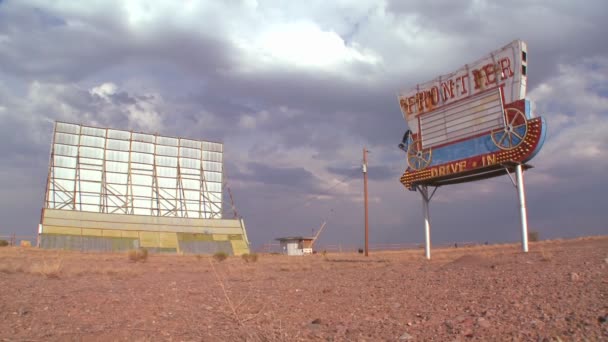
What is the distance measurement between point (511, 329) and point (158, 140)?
194 ft

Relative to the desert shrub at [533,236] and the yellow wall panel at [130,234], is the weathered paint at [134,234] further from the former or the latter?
the desert shrub at [533,236]

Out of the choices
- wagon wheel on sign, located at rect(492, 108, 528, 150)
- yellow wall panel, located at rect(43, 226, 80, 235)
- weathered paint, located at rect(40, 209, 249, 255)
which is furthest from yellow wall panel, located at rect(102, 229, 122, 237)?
wagon wheel on sign, located at rect(492, 108, 528, 150)

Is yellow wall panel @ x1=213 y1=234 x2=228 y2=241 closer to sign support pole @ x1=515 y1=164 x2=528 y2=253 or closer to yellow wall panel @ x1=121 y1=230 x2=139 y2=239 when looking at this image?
yellow wall panel @ x1=121 y1=230 x2=139 y2=239

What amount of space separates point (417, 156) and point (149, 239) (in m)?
38.3

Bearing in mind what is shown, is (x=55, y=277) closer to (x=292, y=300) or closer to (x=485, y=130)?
(x=292, y=300)

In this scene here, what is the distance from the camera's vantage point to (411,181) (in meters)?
27.0

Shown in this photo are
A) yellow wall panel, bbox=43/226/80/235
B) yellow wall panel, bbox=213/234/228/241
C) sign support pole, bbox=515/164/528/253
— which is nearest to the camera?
sign support pole, bbox=515/164/528/253

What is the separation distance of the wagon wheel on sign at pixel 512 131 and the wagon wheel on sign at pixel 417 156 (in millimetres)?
4694

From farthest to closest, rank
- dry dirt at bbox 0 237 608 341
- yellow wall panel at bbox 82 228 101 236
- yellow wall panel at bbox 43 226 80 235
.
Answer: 1. yellow wall panel at bbox 82 228 101 236
2. yellow wall panel at bbox 43 226 80 235
3. dry dirt at bbox 0 237 608 341

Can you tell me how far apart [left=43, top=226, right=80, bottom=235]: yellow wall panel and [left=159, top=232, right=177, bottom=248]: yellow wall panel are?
9.28 metres

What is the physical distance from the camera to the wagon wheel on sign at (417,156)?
26.2m

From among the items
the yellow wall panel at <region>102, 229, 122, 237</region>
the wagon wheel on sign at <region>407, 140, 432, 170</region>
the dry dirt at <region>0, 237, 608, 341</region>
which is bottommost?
the dry dirt at <region>0, 237, 608, 341</region>

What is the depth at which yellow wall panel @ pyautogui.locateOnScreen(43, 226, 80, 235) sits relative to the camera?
49750 mm

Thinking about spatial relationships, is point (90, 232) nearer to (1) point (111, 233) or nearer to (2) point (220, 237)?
(1) point (111, 233)
